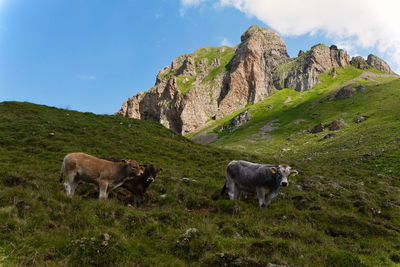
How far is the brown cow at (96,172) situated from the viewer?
33.9 feet

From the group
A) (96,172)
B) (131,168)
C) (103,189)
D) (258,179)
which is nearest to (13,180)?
(96,172)

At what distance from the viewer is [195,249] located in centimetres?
697

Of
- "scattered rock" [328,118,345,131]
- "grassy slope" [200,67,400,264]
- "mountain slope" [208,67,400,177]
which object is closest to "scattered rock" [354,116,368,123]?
"mountain slope" [208,67,400,177]

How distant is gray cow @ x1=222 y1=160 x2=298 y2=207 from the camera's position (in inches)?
461

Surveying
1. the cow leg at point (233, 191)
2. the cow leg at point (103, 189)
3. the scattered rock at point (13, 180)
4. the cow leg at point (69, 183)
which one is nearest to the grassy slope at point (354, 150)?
the cow leg at point (233, 191)

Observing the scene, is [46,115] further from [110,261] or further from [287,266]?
[287,266]

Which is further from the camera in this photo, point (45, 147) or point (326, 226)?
point (45, 147)

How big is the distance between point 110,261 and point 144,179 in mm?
6126

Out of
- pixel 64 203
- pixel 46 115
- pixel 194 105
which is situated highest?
pixel 194 105

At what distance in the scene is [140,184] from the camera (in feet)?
39.0

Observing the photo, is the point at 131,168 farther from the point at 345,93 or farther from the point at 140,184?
the point at 345,93

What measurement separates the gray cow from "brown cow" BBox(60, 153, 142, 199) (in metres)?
5.41

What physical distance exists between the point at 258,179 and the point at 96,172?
8.31 m

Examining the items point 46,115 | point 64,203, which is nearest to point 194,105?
point 46,115
